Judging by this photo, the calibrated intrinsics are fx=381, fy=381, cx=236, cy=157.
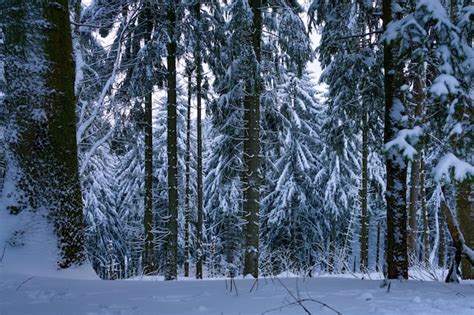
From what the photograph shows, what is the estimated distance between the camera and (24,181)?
4.15 metres

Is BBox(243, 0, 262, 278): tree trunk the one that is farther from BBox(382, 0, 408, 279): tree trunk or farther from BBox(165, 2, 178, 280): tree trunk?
BBox(382, 0, 408, 279): tree trunk

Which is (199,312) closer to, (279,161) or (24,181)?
(24,181)

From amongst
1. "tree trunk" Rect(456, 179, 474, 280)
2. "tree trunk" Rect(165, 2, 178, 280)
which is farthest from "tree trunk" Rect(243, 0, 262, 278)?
"tree trunk" Rect(456, 179, 474, 280)

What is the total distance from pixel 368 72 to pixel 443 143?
295cm

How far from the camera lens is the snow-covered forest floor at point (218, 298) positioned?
115 inches

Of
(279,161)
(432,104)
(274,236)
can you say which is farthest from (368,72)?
(274,236)

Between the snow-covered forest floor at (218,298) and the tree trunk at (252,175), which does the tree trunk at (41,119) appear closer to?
the snow-covered forest floor at (218,298)

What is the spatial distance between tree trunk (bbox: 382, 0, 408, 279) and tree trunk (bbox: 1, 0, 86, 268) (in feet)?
12.4

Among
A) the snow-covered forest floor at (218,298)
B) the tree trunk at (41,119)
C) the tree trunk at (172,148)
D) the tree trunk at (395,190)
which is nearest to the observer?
the snow-covered forest floor at (218,298)

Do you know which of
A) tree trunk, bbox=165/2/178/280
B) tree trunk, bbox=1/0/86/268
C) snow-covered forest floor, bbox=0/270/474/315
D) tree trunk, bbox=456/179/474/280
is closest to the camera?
snow-covered forest floor, bbox=0/270/474/315

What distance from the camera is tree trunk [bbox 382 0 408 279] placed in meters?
4.71

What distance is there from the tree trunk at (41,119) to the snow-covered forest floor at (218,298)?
0.68 meters

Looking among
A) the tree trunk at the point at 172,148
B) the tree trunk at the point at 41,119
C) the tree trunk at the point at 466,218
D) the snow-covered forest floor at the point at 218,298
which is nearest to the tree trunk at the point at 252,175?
the tree trunk at the point at 172,148

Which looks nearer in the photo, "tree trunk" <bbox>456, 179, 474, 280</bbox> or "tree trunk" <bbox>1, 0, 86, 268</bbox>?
"tree trunk" <bbox>1, 0, 86, 268</bbox>
